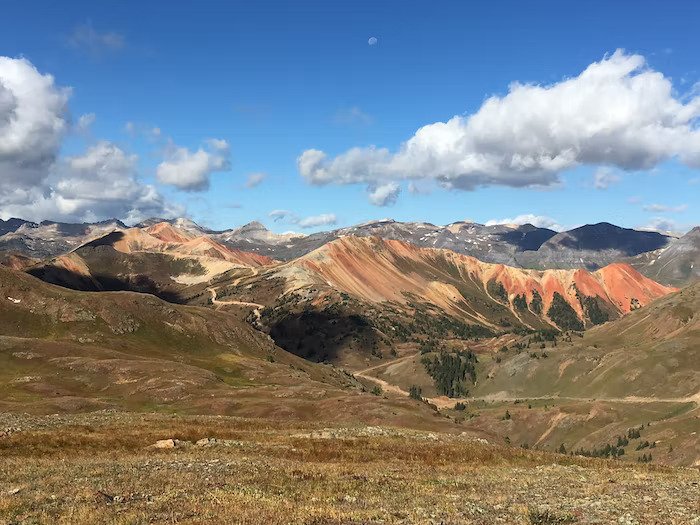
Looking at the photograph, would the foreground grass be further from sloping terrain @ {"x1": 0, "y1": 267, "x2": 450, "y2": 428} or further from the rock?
sloping terrain @ {"x1": 0, "y1": 267, "x2": 450, "y2": 428}

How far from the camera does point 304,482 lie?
1206 inches

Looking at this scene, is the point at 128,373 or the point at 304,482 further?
the point at 128,373

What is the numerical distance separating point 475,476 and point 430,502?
451 inches

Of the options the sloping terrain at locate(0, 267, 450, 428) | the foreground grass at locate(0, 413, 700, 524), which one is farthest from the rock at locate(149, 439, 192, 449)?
the sloping terrain at locate(0, 267, 450, 428)

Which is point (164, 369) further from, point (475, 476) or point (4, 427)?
point (475, 476)

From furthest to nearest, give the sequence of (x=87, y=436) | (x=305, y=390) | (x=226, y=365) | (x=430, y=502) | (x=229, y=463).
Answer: (x=226, y=365) → (x=305, y=390) → (x=87, y=436) → (x=229, y=463) → (x=430, y=502)

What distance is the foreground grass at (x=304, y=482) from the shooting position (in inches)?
899

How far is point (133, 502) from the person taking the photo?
24391 mm

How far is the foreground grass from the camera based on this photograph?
2284cm

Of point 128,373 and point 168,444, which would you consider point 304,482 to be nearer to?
point 168,444

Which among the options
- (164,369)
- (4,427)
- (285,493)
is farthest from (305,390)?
(285,493)

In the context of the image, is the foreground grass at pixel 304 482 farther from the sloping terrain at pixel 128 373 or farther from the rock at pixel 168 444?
the sloping terrain at pixel 128 373

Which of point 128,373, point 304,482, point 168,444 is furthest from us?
point 128,373

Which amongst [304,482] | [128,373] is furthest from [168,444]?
[128,373]
